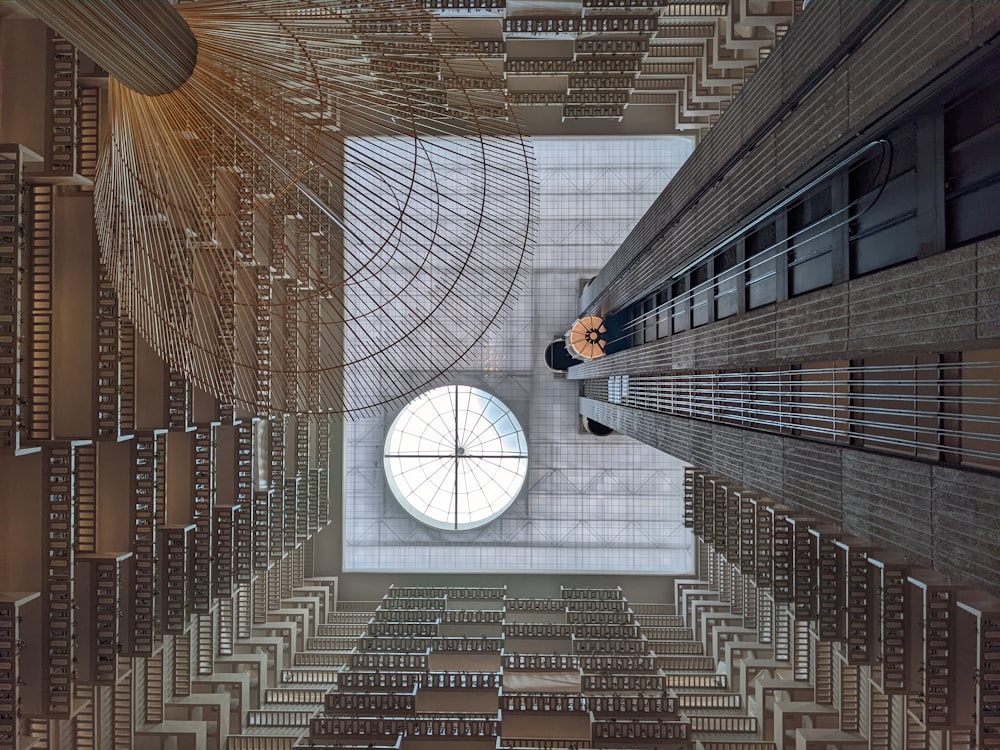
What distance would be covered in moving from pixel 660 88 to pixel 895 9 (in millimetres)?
15852

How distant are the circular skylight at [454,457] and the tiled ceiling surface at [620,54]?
8.89m

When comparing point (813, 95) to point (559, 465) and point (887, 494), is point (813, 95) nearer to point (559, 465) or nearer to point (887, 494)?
point (887, 494)

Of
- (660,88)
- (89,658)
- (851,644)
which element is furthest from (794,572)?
(660,88)

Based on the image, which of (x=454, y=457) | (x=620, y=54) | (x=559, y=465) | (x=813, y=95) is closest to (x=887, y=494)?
(x=813, y=95)

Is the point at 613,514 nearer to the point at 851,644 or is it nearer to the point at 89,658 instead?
the point at 851,644

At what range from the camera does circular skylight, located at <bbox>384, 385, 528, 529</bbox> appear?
21.8 m

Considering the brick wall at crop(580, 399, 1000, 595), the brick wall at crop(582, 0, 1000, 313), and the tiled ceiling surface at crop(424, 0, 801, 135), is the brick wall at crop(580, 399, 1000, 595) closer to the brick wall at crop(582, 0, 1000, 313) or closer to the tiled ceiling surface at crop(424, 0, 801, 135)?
the brick wall at crop(582, 0, 1000, 313)

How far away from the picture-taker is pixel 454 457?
72.1 feet

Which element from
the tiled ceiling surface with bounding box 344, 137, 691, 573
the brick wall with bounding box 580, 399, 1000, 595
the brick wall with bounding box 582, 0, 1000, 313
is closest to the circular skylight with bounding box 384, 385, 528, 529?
the tiled ceiling surface with bounding box 344, 137, 691, 573

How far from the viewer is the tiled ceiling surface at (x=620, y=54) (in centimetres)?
1498

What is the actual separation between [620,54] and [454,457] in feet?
41.5

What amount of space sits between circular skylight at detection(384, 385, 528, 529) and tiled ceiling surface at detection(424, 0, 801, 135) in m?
8.89

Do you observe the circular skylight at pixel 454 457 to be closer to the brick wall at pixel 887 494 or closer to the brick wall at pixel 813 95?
the brick wall at pixel 813 95

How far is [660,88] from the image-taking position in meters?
19.0
